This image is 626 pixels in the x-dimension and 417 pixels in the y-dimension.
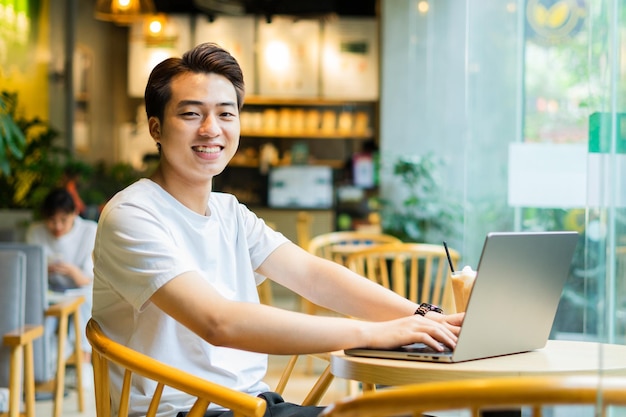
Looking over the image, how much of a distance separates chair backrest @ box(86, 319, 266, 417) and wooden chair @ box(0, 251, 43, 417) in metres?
1.35

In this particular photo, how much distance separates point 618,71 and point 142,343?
1.15 meters

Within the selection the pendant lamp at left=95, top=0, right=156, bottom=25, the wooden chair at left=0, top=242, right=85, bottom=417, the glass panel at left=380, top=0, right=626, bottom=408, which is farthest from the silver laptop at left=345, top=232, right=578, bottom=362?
the pendant lamp at left=95, top=0, right=156, bottom=25

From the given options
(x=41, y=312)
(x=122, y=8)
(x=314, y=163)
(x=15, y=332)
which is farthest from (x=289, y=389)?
Result: (x=314, y=163)

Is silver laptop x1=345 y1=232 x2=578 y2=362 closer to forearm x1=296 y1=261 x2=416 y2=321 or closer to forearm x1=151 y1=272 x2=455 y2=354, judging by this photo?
forearm x1=151 y1=272 x2=455 y2=354

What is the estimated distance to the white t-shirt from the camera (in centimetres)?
183

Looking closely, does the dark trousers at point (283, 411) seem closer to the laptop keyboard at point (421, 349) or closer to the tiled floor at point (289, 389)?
the laptop keyboard at point (421, 349)

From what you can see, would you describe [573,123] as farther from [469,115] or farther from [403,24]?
[403,24]

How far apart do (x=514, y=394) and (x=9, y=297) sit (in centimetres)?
291

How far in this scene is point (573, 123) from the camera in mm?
3533

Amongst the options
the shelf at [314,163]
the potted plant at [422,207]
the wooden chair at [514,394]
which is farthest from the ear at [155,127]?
the shelf at [314,163]

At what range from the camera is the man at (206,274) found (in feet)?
5.80

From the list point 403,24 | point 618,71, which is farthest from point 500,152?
point 403,24

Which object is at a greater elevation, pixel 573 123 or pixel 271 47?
pixel 271 47

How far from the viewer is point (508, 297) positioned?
1765 mm
